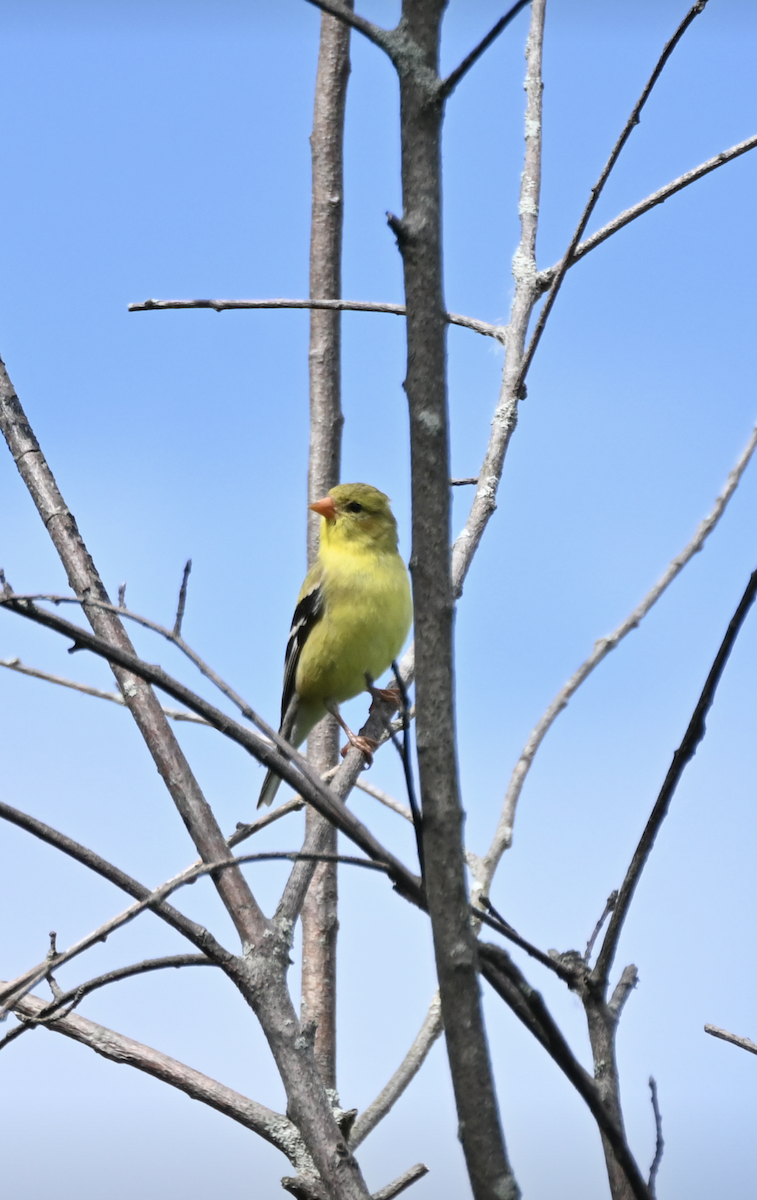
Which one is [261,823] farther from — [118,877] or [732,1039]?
[732,1039]

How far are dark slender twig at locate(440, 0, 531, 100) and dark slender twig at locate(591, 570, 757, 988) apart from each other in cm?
76

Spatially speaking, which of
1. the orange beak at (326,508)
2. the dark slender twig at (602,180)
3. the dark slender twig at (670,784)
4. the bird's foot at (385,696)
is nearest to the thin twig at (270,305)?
the dark slender twig at (602,180)

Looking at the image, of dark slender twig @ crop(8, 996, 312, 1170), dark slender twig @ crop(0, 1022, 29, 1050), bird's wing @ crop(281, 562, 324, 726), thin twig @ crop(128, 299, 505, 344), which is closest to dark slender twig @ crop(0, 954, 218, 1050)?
dark slender twig @ crop(0, 1022, 29, 1050)

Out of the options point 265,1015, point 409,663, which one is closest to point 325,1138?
point 265,1015

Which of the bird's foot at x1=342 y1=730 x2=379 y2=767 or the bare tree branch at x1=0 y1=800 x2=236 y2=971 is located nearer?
the bare tree branch at x1=0 y1=800 x2=236 y2=971

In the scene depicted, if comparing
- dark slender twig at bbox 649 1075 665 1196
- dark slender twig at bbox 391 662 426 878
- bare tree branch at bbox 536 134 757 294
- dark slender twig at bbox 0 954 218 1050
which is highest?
bare tree branch at bbox 536 134 757 294

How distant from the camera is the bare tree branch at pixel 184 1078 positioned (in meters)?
2.44

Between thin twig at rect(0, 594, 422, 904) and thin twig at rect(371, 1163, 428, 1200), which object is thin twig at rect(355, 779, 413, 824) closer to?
thin twig at rect(371, 1163, 428, 1200)

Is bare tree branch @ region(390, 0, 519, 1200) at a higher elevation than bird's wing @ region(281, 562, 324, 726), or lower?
lower

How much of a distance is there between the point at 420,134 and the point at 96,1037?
2.19 m

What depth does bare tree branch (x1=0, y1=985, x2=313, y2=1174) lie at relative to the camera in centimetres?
244

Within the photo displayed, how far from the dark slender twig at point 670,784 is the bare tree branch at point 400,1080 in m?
1.38

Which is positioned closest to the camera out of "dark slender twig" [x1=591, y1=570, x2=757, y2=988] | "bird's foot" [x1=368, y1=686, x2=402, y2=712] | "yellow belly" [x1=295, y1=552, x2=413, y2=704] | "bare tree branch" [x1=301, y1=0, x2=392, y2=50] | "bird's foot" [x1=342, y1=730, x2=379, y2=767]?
"bare tree branch" [x1=301, y1=0, x2=392, y2=50]

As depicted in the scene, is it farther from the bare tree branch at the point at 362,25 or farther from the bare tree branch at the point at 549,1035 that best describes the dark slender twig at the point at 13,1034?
the bare tree branch at the point at 362,25
